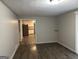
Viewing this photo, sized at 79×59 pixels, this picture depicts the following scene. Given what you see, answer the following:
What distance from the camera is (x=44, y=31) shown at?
7.59 m

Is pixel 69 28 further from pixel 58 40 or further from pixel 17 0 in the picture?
pixel 17 0

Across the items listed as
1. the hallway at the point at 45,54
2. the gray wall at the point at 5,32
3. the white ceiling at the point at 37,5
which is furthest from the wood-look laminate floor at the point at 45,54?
the white ceiling at the point at 37,5

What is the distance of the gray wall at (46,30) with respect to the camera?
7523mm

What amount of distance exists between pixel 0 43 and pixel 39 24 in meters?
5.12

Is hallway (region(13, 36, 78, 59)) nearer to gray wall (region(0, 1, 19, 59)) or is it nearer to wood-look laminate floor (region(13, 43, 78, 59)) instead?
wood-look laminate floor (region(13, 43, 78, 59))

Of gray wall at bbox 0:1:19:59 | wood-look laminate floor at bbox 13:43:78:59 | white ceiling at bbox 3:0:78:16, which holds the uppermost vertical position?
white ceiling at bbox 3:0:78:16

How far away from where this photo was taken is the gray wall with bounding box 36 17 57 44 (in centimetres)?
752

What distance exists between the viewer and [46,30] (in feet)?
25.0

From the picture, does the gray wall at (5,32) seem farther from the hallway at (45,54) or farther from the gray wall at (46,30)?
the gray wall at (46,30)

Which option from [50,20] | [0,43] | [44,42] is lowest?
[44,42]

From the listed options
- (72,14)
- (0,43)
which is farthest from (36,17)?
(0,43)

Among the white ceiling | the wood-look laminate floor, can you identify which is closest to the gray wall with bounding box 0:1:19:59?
the white ceiling

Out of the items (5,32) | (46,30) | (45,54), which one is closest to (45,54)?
(45,54)

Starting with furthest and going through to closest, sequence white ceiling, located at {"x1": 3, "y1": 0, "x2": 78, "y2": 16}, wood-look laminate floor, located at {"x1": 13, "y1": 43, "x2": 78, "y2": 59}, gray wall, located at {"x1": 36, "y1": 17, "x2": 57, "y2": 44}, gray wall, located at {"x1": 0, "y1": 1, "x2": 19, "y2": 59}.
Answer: gray wall, located at {"x1": 36, "y1": 17, "x2": 57, "y2": 44}, wood-look laminate floor, located at {"x1": 13, "y1": 43, "x2": 78, "y2": 59}, white ceiling, located at {"x1": 3, "y1": 0, "x2": 78, "y2": 16}, gray wall, located at {"x1": 0, "y1": 1, "x2": 19, "y2": 59}
